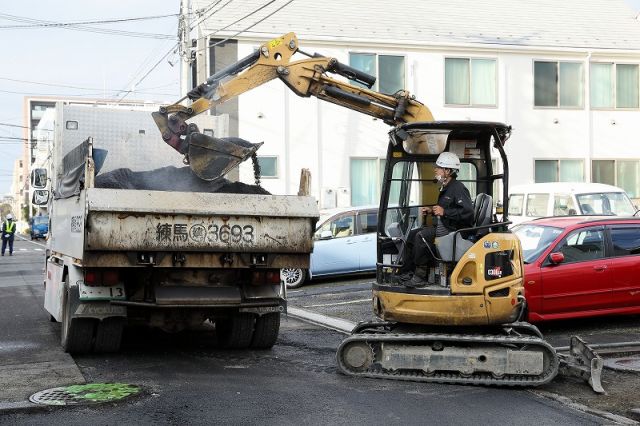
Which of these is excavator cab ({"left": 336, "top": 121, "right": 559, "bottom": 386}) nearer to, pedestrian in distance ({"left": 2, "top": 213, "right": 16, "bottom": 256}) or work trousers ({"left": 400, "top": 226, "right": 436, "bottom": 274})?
work trousers ({"left": 400, "top": 226, "right": 436, "bottom": 274})

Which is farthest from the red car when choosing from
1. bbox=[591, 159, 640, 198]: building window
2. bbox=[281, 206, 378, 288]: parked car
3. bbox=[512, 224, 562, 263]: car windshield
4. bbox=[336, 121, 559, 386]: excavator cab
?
bbox=[591, 159, 640, 198]: building window

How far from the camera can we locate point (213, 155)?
34.5 ft

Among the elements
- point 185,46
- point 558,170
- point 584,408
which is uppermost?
point 185,46

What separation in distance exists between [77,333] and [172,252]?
1.63 metres

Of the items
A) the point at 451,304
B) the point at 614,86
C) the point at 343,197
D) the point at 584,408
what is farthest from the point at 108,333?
the point at 614,86

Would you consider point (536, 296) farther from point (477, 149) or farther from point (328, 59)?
point (328, 59)

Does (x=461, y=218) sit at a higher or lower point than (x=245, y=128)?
lower

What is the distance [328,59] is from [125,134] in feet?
11.4

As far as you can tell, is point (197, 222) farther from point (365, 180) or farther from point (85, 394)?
point (365, 180)

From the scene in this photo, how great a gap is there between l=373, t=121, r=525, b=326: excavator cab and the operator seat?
0.01m

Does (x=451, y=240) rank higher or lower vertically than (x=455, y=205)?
lower

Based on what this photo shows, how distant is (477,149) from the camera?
9.84 meters

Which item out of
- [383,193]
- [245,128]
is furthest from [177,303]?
[245,128]

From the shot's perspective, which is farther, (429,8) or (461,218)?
(429,8)
